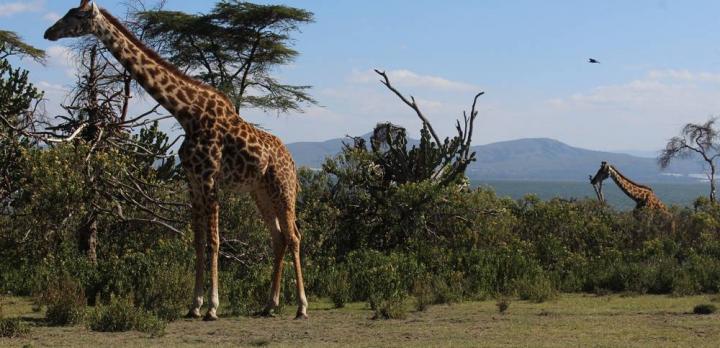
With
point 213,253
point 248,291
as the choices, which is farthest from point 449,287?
point 213,253

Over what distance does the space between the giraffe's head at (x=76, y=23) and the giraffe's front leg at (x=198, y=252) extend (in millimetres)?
2640

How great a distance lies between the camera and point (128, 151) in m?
15.8

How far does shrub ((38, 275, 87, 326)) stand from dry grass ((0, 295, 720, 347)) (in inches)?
9.9

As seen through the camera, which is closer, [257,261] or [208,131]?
[208,131]

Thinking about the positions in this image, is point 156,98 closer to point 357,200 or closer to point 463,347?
point 463,347

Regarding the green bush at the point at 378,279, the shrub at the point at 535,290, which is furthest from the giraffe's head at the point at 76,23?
the shrub at the point at 535,290

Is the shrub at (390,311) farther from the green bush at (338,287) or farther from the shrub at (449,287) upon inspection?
the shrub at (449,287)

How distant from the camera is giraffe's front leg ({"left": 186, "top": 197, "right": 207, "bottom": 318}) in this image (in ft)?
39.7

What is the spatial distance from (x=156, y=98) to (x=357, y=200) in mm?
7322

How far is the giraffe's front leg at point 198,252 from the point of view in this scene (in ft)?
39.7

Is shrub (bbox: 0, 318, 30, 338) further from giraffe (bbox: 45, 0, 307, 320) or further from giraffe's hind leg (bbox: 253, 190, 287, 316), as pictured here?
giraffe's hind leg (bbox: 253, 190, 287, 316)

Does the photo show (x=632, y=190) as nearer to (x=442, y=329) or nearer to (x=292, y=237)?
(x=292, y=237)

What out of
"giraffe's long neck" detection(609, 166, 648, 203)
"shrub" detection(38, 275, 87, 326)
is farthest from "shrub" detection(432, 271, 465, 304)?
"giraffe's long neck" detection(609, 166, 648, 203)

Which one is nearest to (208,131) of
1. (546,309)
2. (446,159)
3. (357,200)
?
(546,309)
